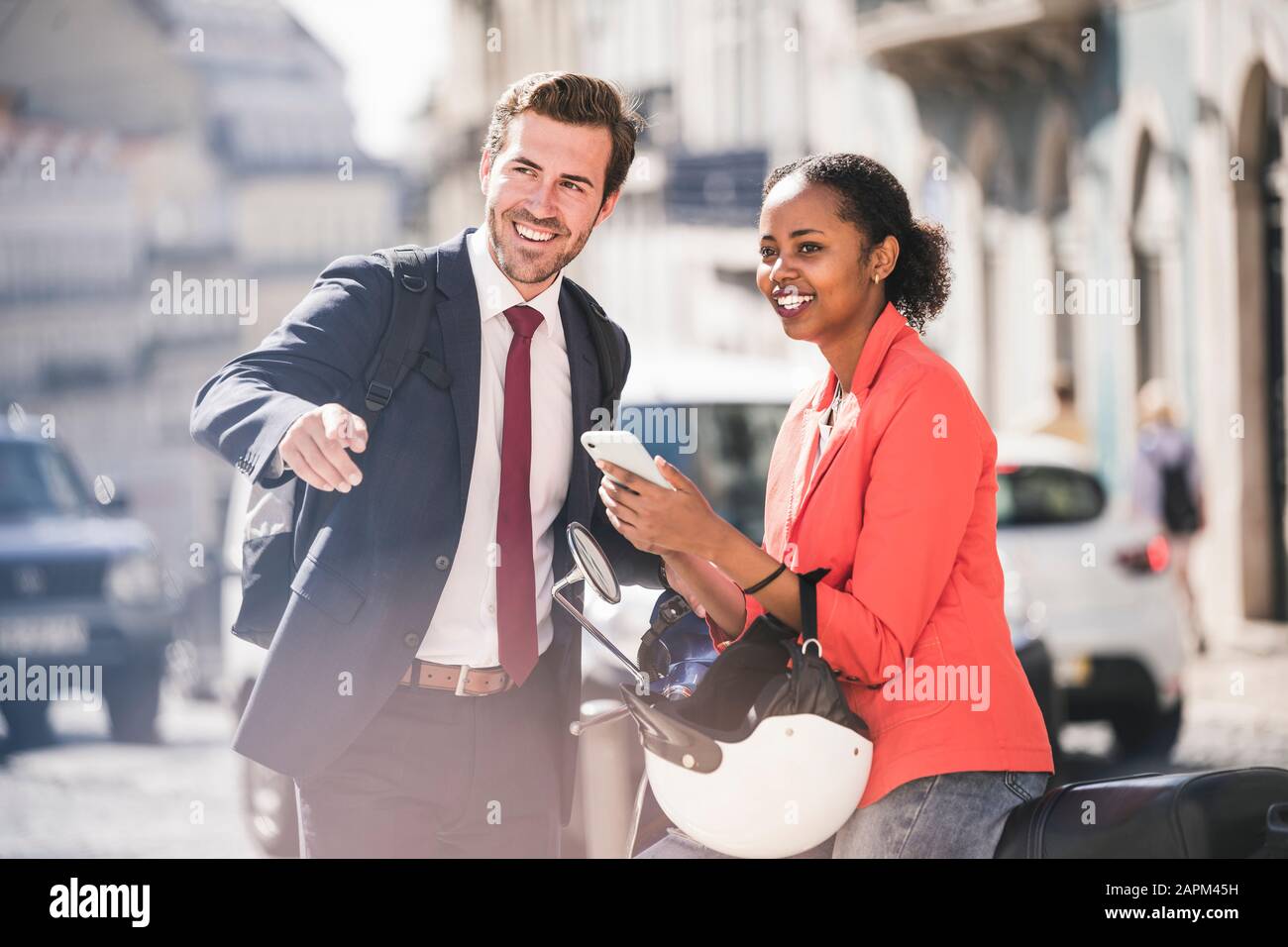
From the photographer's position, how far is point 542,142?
3.59m

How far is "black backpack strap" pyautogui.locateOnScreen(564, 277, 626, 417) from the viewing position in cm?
379

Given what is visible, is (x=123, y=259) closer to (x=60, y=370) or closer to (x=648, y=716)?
(x=60, y=370)

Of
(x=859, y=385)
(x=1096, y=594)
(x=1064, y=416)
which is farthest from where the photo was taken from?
(x=1064, y=416)

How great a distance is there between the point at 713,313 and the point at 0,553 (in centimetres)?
1824

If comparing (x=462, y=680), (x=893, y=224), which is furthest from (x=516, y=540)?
(x=893, y=224)

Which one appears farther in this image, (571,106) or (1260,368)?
(1260,368)

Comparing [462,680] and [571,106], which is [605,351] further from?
[462,680]

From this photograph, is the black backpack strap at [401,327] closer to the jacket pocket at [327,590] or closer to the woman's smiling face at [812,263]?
the jacket pocket at [327,590]

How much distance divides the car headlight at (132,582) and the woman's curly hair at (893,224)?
31.9 ft

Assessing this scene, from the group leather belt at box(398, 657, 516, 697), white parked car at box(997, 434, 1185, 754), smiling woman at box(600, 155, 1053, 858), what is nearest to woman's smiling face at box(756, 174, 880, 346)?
smiling woman at box(600, 155, 1053, 858)

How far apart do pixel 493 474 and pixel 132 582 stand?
9.43 m

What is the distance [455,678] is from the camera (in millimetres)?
3562

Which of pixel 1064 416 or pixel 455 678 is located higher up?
pixel 1064 416
